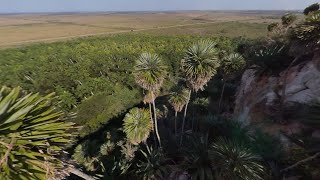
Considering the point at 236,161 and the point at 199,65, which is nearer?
the point at 236,161

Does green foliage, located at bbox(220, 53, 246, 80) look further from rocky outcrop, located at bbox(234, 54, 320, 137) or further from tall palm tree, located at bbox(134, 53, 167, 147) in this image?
tall palm tree, located at bbox(134, 53, 167, 147)

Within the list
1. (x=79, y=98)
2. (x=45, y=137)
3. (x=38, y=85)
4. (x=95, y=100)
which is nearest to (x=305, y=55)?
(x=45, y=137)

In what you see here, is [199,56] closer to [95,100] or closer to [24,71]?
[95,100]

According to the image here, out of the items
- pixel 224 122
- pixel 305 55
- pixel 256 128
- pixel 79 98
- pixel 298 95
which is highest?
pixel 305 55

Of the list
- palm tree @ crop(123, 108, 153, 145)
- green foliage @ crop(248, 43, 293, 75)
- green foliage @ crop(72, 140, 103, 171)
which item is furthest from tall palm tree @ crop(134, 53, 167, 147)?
green foliage @ crop(72, 140, 103, 171)

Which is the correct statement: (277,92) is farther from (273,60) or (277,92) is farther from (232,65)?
(232,65)

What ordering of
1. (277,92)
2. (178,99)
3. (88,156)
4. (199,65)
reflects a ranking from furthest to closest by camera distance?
(88,156), (178,99), (199,65), (277,92)

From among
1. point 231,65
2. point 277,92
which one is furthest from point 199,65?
point 231,65
